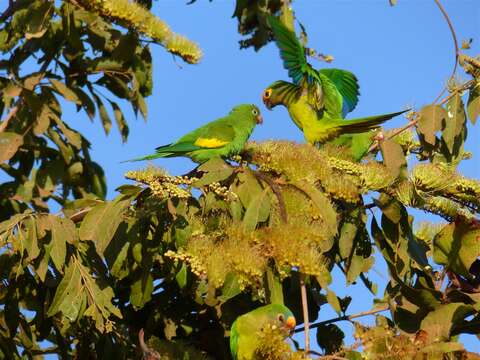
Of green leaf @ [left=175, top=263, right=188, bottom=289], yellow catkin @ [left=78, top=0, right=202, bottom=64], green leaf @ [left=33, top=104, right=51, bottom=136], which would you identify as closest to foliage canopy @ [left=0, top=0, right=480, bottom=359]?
green leaf @ [left=175, top=263, right=188, bottom=289]

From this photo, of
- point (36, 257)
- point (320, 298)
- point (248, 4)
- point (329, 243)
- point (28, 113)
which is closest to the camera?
point (329, 243)

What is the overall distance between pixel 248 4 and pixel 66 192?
1.39 metres

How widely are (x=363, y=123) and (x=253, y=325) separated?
3.54ft

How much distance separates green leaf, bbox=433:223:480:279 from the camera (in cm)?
222

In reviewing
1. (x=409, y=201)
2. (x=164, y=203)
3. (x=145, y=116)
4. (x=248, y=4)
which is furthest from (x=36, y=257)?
(x=248, y=4)

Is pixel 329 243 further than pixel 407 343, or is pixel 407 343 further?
pixel 329 243

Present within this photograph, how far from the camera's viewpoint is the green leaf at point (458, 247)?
2.22m

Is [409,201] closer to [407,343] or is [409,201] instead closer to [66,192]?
[407,343]

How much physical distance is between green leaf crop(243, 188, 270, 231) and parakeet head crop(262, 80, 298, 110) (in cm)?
154

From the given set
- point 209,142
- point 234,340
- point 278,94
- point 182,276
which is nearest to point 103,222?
point 182,276

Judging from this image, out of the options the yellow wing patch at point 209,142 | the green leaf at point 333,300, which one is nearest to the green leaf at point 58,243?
the green leaf at point 333,300

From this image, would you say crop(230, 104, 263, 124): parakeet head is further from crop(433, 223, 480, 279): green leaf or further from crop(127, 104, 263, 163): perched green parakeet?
crop(433, 223, 480, 279): green leaf

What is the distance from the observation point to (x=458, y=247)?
7.31 ft

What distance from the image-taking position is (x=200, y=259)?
1959mm
